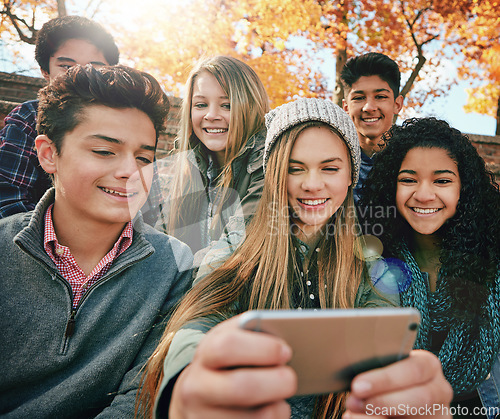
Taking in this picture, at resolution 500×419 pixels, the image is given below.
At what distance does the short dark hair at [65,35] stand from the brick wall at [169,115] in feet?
7.55

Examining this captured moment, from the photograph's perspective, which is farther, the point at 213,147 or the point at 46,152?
the point at 213,147

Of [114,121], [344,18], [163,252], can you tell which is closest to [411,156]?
[163,252]

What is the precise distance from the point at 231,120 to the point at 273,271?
5.30 ft

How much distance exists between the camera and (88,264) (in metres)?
1.83

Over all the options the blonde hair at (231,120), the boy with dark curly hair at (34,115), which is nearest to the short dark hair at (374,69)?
the blonde hair at (231,120)

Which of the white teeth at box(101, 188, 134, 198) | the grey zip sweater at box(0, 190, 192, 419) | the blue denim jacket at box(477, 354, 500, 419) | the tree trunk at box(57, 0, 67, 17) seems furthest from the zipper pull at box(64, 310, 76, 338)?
the tree trunk at box(57, 0, 67, 17)

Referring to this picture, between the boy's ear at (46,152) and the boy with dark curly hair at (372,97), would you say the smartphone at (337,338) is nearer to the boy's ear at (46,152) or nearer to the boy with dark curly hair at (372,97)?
the boy's ear at (46,152)

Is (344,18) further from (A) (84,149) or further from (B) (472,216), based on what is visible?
(A) (84,149)

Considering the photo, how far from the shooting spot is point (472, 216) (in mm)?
2273

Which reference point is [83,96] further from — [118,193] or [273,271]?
[273,271]

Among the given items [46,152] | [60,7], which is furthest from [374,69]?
[60,7]

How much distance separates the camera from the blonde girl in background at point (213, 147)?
2854 millimetres

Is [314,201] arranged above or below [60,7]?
below

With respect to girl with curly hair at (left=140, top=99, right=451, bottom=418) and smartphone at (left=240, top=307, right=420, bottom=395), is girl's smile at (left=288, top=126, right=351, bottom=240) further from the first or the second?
smartphone at (left=240, top=307, right=420, bottom=395)
